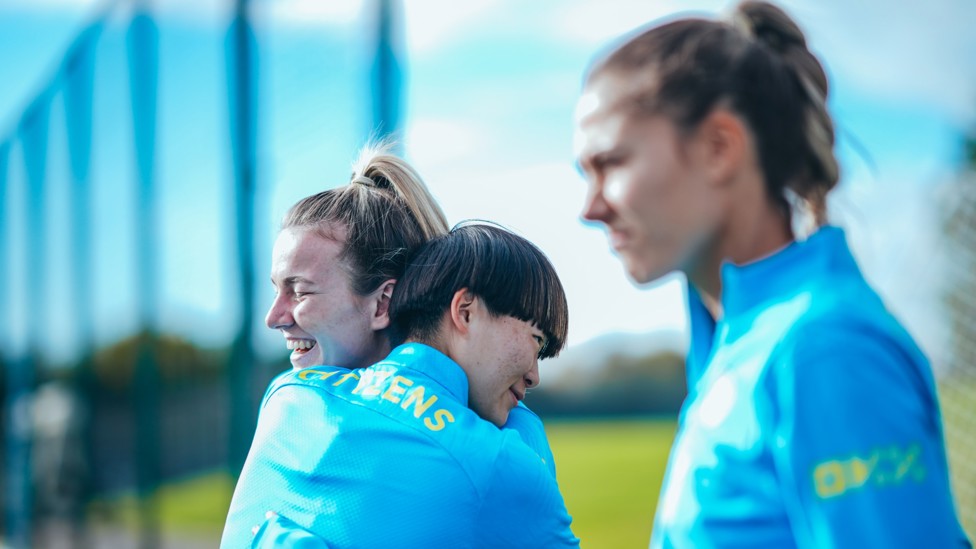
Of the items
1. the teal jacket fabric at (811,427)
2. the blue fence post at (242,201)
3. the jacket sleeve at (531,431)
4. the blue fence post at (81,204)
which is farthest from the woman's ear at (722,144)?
the blue fence post at (81,204)

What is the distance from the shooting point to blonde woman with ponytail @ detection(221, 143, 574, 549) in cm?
153

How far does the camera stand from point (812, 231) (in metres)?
1.06

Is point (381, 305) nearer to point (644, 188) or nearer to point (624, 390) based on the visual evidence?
point (644, 188)

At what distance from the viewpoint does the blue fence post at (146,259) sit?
5.95m

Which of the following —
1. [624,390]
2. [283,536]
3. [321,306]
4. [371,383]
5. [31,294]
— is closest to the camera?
[283,536]

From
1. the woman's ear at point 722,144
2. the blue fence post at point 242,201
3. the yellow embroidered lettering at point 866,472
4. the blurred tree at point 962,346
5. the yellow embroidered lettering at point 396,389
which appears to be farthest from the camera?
the blurred tree at point 962,346

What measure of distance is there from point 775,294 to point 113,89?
664 cm

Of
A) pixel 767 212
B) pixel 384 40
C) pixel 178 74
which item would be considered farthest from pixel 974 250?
pixel 767 212

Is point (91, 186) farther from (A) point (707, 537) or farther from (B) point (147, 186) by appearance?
(A) point (707, 537)

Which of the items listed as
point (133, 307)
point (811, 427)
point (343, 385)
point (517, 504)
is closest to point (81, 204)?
point (133, 307)

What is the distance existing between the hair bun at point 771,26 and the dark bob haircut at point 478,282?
709mm

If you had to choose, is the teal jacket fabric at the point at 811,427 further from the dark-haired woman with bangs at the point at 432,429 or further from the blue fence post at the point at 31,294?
the blue fence post at the point at 31,294

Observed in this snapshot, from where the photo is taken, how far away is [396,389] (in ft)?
5.21

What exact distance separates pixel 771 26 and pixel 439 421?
0.78m
